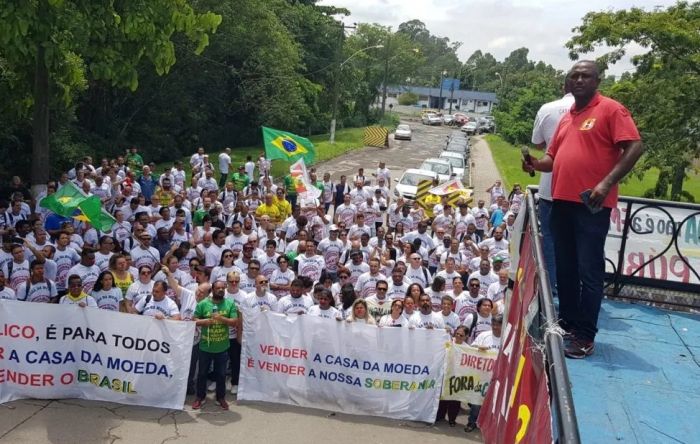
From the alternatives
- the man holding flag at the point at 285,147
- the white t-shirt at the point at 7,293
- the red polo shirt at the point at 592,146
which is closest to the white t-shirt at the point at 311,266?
the white t-shirt at the point at 7,293

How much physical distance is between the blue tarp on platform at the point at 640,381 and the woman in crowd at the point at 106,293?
6.40 meters

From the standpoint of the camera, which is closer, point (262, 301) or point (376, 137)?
point (262, 301)

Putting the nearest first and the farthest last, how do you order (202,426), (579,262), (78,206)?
(579,262), (202,426), (78,206)

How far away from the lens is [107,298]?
8938 mm

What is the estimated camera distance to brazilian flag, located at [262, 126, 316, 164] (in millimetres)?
17047

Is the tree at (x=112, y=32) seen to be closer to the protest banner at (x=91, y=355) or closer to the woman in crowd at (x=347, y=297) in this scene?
the protest banner at (x=91, y=355)

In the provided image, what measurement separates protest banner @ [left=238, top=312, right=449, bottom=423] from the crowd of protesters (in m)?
0.23

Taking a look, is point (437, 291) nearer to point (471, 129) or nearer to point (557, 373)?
point (557, 373)

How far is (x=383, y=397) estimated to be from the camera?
8.92 meters

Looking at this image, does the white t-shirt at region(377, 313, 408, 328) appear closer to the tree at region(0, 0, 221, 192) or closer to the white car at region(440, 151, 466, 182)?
the tree at region(0, 0, 221, 192)

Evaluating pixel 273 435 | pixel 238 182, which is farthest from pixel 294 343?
pixel 238 182

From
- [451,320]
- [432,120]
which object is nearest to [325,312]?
[451,320]

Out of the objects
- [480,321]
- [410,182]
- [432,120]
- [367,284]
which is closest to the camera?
[480,321]

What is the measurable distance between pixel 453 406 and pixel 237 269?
148 inches
